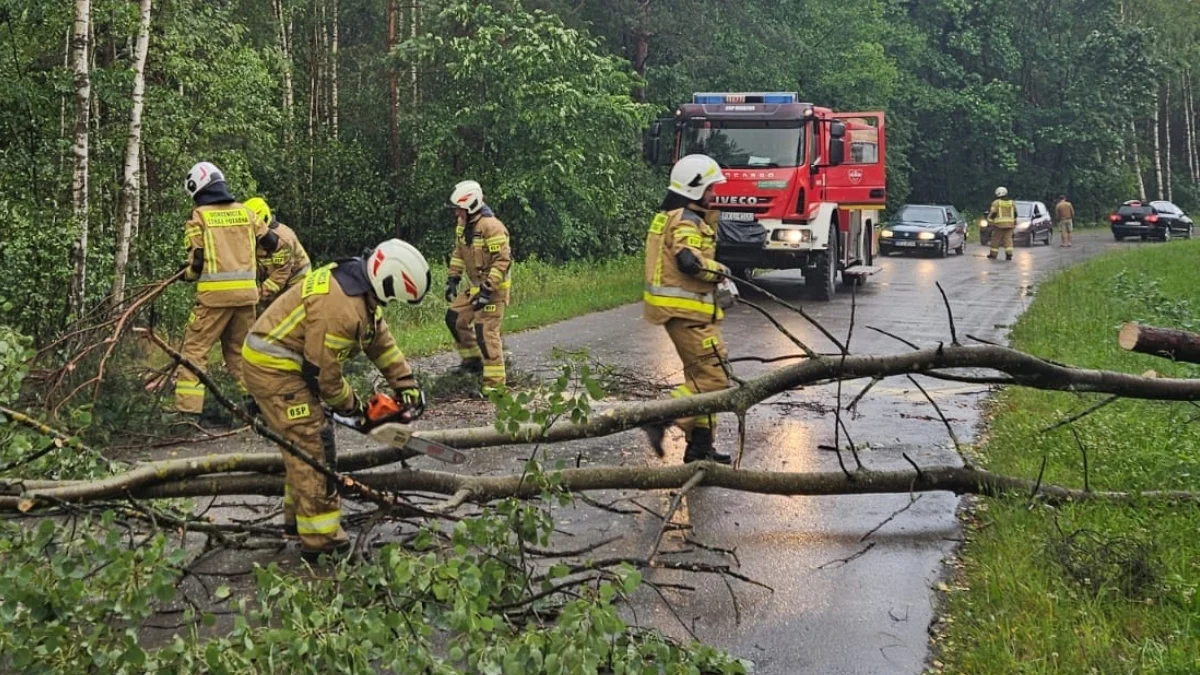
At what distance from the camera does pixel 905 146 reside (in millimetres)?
37125

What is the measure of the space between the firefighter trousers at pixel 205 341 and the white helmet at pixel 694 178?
3.17 meters

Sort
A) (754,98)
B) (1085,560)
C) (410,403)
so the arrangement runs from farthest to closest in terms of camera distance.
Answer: (754,98)
(410,403)
(1085,560)

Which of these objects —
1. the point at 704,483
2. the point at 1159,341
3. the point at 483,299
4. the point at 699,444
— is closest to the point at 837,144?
the point at 483,299

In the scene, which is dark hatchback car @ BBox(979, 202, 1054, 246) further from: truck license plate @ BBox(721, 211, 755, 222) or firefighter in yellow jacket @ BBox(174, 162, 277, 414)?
firefighter in yellow jacket @ BBox(174, 162, 277, 414)

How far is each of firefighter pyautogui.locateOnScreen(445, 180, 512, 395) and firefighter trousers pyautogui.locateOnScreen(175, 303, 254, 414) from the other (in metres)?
1.81

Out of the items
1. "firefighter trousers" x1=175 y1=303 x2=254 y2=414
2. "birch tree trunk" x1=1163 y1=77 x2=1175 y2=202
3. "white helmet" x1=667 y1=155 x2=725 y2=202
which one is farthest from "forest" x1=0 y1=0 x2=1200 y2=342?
"birch tree trunk" x1=1163 y1=77 x2=1175 y2=202

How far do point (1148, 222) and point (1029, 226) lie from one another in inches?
219

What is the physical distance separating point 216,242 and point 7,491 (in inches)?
141

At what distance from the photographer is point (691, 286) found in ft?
21.0

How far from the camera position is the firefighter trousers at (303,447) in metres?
4.71

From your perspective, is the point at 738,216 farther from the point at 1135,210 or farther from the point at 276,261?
the point at 1135,210

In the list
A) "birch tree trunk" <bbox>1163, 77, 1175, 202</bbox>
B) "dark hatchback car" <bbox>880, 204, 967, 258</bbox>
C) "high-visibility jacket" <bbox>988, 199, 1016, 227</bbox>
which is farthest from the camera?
"birch tree trunk" <bbox>1163, 77, 1175, 202</bbox>

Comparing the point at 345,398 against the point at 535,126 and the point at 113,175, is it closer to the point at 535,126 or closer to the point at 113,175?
the point at 113,175

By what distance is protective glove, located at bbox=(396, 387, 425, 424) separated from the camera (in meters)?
4.71
